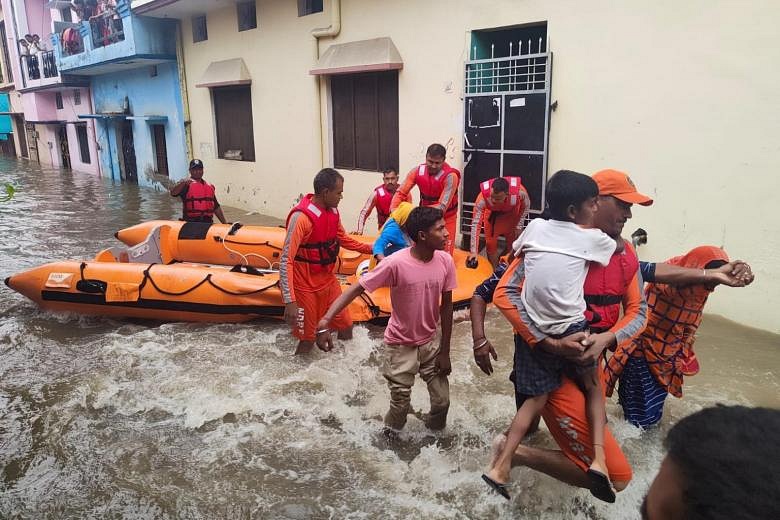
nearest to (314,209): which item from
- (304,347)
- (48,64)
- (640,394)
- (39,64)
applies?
(304,347)

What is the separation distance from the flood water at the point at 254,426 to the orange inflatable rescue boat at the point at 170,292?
17 cm

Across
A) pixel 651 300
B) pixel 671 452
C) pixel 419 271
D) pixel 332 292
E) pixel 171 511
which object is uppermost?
pixel 671 452

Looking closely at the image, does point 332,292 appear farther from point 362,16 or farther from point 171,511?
point 362,16

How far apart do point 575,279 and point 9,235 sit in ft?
34.4

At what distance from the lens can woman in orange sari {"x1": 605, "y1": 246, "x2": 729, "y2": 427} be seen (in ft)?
9.05

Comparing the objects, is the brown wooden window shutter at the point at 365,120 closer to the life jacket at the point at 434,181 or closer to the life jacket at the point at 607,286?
the life jacket at the point at 434,181

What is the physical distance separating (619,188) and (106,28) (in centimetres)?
1548

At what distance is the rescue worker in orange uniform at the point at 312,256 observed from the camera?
3.85 meters

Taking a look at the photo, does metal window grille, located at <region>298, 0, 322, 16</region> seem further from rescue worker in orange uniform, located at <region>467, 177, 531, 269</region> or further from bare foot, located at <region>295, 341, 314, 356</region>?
bare foot, located at <region>295, 341, 314, 356</region>

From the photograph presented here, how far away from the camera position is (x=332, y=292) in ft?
14.1

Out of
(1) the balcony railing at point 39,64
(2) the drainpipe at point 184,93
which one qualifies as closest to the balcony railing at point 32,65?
(1) the balcony railing at point 39,64

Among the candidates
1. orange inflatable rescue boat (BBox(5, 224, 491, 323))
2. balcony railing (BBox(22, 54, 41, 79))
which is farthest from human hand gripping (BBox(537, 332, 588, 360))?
balcony railing (BBox(22, 54, 41, 79))

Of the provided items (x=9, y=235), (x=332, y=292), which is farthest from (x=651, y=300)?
(x=9, y=235)

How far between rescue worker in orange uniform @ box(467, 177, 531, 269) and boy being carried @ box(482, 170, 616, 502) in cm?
333
